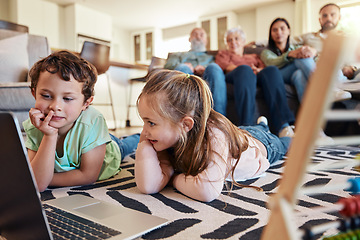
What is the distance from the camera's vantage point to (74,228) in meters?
0.56

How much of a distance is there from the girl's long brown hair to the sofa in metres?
1.20

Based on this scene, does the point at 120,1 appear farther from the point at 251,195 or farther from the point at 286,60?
the point at 251,195

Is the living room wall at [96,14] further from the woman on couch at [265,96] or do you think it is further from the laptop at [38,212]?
the laptop at [38,212]

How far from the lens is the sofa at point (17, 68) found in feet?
5.59

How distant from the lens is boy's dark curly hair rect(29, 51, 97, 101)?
874mm

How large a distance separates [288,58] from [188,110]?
173 centimetres

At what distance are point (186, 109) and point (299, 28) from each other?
17.8 ft

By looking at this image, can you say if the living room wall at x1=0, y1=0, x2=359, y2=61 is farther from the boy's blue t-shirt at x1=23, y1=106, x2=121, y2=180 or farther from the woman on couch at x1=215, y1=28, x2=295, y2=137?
the boy's blue t-shirt at x1=23, y1=106, x2=121, y2=180

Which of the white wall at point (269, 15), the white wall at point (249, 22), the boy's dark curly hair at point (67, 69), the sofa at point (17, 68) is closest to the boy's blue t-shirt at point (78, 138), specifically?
the boy's dark curly hair at point (67, 69)

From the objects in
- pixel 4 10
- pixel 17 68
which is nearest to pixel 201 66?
pixel 17 68

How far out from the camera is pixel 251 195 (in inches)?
35.2

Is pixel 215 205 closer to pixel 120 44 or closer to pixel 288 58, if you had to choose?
pixel 288 58

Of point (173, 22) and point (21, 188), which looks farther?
point (173, 22)

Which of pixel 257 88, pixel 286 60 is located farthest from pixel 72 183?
pixel 286 60
